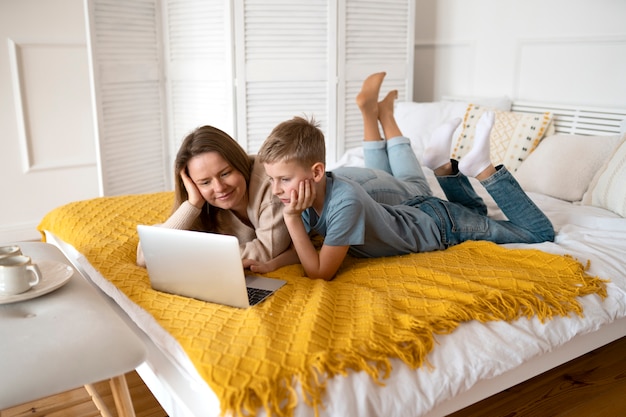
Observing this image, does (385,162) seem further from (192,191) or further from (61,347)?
(61,347)

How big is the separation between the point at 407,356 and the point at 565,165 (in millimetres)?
1553

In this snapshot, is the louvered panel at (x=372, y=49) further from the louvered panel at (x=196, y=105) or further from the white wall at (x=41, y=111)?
the white wall at (x=41, y=111)

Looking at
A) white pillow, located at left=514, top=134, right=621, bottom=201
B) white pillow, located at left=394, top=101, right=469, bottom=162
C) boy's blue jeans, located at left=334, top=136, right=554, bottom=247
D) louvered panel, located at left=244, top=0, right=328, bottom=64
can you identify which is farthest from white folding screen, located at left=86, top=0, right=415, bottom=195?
boy's blue jeans, located at left=334, top=136, right=554, bottom=247

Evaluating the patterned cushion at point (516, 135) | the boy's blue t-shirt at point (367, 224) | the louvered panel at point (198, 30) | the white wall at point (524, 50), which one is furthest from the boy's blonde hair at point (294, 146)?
the louvered panel at point (198, 30)

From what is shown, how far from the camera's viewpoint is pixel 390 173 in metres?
2.31

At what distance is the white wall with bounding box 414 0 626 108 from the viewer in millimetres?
2674

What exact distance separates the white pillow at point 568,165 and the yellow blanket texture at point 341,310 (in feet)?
2.54

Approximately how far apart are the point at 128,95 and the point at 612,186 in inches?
101

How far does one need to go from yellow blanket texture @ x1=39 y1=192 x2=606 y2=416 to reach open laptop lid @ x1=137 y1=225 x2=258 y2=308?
0.11 ft

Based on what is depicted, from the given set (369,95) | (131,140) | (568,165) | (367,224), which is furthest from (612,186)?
(131,140)

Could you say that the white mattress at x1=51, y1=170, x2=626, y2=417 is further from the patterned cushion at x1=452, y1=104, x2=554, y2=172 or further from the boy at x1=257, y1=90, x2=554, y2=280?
the patterned cushion at x1=452, y1=104, x2=554, y2=172

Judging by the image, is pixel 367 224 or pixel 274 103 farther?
pixel 274 103

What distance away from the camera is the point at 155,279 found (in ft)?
5.09

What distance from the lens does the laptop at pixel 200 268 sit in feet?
4.47
